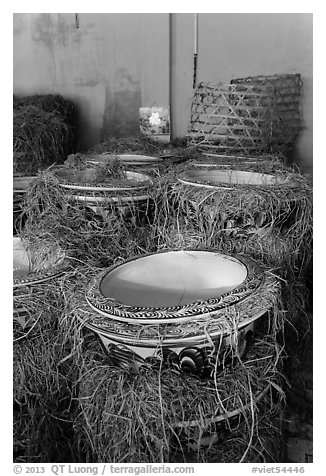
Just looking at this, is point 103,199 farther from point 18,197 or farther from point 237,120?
point 237,120

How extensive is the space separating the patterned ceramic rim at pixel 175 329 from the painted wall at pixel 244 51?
110 inches

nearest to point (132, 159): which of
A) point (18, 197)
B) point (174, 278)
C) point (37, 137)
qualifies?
point (18, 197)

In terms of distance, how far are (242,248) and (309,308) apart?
626mm

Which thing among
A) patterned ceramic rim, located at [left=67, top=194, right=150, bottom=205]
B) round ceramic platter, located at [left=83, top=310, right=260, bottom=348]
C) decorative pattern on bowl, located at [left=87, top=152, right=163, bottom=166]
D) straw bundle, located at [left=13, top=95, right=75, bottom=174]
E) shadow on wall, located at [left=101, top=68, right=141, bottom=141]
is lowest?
round ceramic platter, located at [left=83, top=310, right=260, bottom=348]

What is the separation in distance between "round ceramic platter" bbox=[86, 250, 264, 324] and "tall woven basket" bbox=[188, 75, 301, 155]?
1.50m

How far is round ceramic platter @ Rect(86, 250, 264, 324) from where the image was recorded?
4.96 feet

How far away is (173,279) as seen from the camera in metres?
1.69

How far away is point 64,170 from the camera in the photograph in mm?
2445

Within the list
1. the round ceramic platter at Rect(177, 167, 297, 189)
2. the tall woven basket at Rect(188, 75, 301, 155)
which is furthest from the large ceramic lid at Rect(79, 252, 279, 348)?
the tall woven basket at Rect(188, 75, 301, 155)

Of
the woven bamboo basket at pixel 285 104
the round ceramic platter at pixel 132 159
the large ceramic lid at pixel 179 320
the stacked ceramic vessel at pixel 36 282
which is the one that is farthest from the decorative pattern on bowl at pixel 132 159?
the large ceramic lid at pixel 179 320

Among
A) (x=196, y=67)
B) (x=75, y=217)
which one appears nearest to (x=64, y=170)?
(x=75, y=217)

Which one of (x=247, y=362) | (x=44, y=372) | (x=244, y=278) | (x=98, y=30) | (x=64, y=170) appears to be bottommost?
(x=44, y=372)

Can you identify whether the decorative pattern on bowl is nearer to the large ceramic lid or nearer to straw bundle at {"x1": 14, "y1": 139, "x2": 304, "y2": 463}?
straw bundle at {"x1": 14, "y1": 139, "x2": 304, "y2": 463}

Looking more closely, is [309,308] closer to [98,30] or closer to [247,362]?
[247,362]
